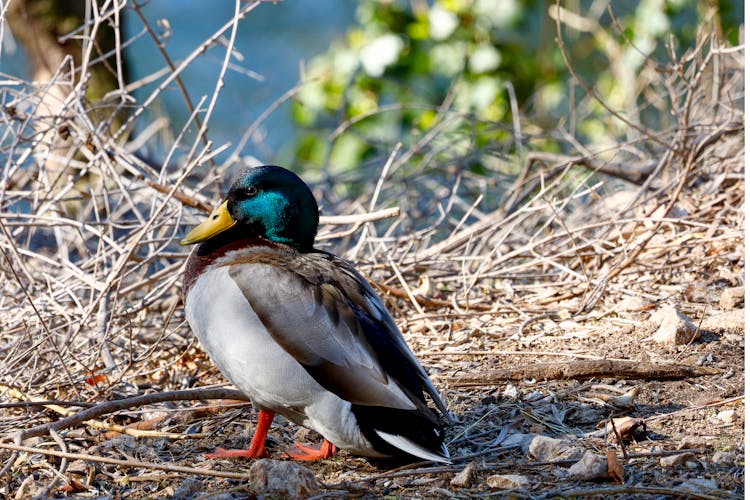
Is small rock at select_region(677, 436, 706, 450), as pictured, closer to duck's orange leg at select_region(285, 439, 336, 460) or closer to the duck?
the duck

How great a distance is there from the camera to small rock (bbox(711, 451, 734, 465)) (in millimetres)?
2488

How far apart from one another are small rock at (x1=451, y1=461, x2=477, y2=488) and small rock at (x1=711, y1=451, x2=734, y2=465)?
613 mm

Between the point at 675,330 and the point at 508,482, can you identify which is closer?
the point at 508,482

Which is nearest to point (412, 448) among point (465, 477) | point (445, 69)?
point (465, 477)

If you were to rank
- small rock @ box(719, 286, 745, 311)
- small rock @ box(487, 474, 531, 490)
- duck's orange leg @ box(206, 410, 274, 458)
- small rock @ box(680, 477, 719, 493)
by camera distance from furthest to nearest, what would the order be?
1. small rock @ box(719, 286, 745, 311)
2. duck's orange leg @ box(206, 410, 274, 458)
3. small rock @ box(487, 474, 531, 490)
4. small rock @ box(680, 477, 719, 493)

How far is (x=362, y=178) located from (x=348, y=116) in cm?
146

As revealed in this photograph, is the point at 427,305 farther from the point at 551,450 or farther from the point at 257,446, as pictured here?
the point at 551,450

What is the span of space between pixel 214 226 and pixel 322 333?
2.20ft

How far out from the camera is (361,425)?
104 inches

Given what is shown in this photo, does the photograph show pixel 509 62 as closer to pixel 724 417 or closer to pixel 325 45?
pixel 724 417

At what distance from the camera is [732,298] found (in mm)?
3619

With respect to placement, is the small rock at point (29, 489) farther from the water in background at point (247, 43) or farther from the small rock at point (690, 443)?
the water in background at point (247, 43)

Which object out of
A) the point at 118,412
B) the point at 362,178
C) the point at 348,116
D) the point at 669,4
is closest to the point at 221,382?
the point at 118,412

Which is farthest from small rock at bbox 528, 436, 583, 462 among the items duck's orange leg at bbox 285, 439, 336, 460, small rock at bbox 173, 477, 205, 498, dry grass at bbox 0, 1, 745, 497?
small rock at bbox 173, 477, 205, 498
